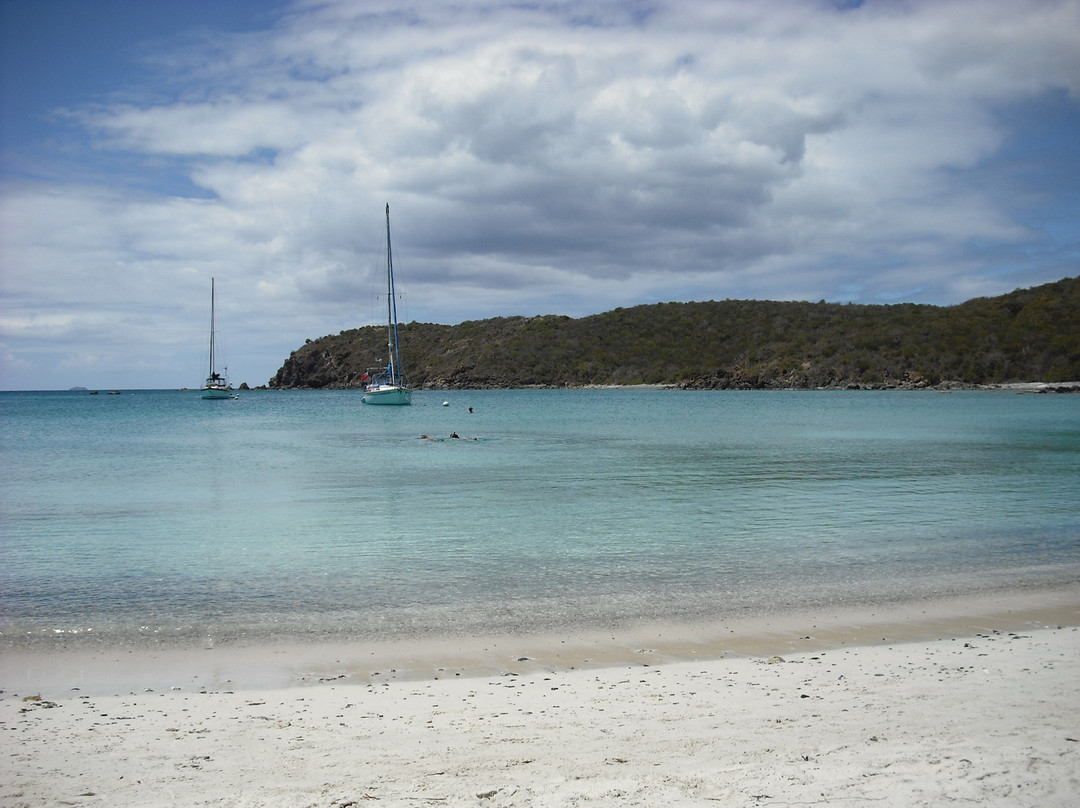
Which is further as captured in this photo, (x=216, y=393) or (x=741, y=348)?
(x=741, y=348)

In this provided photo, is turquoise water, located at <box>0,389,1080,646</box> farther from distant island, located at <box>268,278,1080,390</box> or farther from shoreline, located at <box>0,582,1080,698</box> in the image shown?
distant island, located at <box>268,278,1080,390</box>

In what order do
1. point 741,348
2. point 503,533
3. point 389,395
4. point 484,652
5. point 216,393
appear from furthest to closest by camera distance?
point 741,348 < point 216,393 < point 389,395 < point 503,533 < point 484,652

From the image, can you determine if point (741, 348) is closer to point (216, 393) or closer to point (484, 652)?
point (216, 393)

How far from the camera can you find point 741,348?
388 ft

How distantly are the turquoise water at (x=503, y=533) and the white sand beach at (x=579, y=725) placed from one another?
125 cm

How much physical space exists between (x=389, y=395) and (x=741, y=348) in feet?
230

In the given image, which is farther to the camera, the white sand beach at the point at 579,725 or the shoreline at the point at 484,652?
the shoreline at the point at 484,652

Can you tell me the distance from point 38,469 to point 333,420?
2716 centimetres

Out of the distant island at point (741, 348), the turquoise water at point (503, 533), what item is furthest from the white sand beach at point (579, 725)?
the distant island at point (741, 348)

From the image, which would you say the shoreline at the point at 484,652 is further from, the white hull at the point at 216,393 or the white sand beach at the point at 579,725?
the white hull at the point at 216,393

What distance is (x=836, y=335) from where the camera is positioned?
4313 inches

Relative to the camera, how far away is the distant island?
291 ft

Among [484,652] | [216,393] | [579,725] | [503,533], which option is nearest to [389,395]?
[216,393]

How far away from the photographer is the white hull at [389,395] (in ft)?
203
